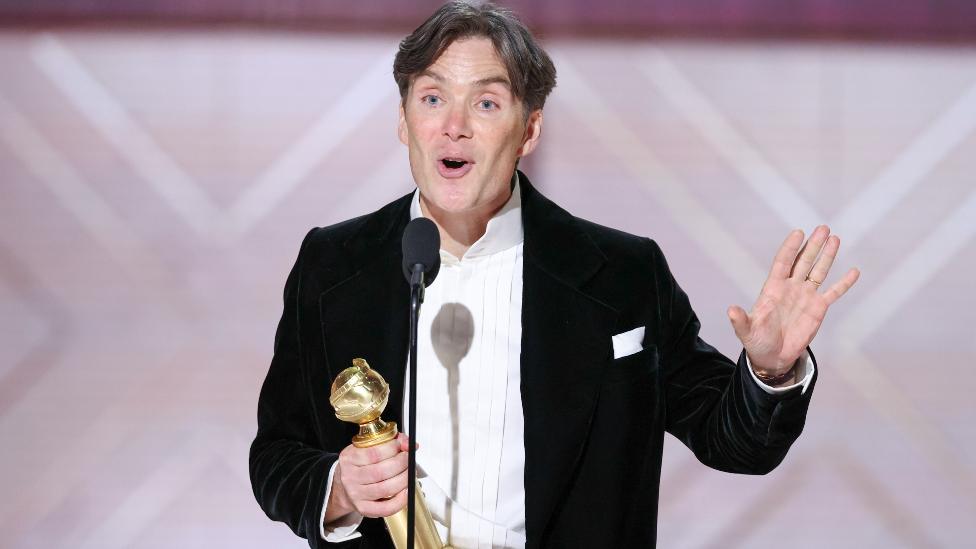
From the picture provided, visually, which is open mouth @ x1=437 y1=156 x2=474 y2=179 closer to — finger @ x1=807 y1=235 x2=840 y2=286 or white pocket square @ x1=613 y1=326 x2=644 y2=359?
white pocket square @ x1=613 y1=326 x2=644 y2=359

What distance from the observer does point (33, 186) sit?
2.82m

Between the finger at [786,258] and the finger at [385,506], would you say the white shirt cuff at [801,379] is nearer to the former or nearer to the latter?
the finger at [786,258]

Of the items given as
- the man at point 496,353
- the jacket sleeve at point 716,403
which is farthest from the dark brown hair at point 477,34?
the jacket sleeve at point 716,403

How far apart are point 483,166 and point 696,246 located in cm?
117

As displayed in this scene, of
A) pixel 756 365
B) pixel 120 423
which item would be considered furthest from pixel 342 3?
pixel 756 365

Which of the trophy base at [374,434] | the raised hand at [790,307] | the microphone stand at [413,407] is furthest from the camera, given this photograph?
the raised hand at [790,307]

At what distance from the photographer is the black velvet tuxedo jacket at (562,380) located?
158 cm

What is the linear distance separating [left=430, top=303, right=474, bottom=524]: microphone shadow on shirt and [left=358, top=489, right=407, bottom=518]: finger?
1.08 ft

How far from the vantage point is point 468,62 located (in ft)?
5.40

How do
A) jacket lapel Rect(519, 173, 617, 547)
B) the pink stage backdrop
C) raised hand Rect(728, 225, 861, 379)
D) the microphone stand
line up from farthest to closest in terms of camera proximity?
1. the pink stage backdrop
2. jacket lapel Rect(519, 173, 617, 547)
3. raised hand Rect(728, 225, 861, 379)
4. the microphone stand

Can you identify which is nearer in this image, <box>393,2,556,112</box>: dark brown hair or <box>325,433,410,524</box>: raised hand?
<box>325,433,410,524</box>: raised hand

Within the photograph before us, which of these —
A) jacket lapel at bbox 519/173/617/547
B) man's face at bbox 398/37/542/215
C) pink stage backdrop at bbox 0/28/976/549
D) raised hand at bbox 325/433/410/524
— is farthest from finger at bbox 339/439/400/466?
pink stage backdrop at bbox 0/28/976/549

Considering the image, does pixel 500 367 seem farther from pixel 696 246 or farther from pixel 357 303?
pixel 696 246

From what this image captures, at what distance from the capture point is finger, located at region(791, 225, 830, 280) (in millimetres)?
1470
